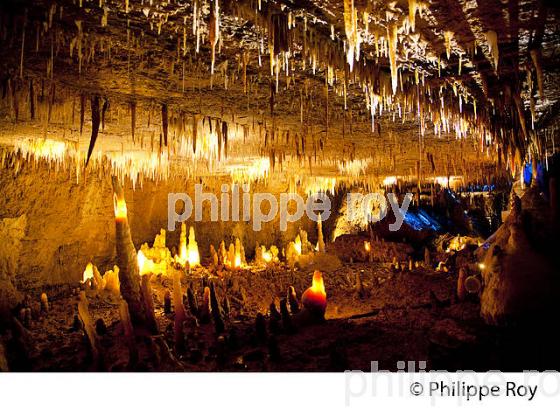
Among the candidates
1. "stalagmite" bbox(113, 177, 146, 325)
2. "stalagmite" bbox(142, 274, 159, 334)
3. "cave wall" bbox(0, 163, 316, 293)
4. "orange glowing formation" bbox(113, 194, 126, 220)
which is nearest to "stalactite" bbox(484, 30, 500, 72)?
"stalagmite" bbox(142, 274, 159, 334)

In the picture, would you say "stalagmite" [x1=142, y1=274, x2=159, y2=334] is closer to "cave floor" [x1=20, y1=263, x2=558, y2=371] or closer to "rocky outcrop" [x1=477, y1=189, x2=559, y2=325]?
"cave floor" [x1=20, y1=263, x2=558, y2=371]

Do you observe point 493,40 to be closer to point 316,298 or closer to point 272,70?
point 272,70

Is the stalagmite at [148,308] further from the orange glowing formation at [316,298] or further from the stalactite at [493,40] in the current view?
the stalactite at [493,40]

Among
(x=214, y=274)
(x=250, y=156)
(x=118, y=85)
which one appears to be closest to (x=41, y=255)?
(x=214, y=274)

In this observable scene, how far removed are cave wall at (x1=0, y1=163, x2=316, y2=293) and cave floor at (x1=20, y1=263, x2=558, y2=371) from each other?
9.51 ft

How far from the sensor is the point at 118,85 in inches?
201

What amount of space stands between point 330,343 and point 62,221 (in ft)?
31.0

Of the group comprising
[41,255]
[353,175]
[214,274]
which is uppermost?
[353,175]

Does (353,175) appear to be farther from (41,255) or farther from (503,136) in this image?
(41,255)

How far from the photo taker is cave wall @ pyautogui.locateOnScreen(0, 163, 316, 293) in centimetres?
980

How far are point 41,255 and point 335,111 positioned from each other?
30.2 feet

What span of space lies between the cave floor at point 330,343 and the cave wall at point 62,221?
290 cm

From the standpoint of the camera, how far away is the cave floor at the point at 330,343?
4449mm

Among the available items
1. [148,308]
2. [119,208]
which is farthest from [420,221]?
[148,308]
